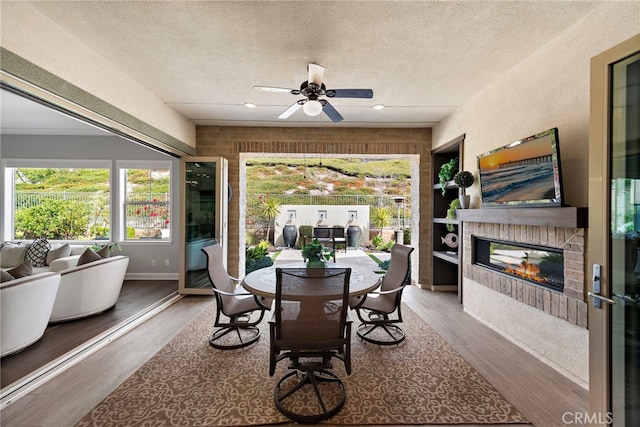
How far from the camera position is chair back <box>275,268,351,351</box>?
68.6 inches

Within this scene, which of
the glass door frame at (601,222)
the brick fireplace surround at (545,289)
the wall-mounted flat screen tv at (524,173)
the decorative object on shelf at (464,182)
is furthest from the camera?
the decorative object on shelf at (464,182)

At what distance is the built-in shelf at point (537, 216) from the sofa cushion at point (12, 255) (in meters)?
6.81

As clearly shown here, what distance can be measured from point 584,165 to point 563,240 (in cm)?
64

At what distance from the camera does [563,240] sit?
2.23 metres

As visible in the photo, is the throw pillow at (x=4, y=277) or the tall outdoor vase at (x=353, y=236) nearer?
the throw pillow at (x=4, y=277)

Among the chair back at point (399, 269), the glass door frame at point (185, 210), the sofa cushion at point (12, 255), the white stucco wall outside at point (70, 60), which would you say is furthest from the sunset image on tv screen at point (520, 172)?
the sofa cushion at point (12, 255)

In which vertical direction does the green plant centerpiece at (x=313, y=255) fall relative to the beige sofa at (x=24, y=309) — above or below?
above

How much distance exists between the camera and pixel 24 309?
2.36 m

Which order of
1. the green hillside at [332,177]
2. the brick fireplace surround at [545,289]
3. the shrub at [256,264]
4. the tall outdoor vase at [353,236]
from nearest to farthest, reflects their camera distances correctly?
the brick fireplace surround at [545,289] < the shrub at [256,264] < the tall outdoor vase at [353,236] < the green hillside at [332,177]

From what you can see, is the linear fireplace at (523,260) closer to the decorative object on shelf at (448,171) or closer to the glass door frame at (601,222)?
the glass door frame at (601,222)

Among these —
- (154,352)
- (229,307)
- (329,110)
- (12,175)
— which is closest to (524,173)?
(329,110)

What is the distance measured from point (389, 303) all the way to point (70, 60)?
3.68 meters

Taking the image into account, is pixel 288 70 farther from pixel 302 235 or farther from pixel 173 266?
pixel 302 235

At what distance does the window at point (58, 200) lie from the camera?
5072 millimetres
